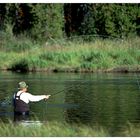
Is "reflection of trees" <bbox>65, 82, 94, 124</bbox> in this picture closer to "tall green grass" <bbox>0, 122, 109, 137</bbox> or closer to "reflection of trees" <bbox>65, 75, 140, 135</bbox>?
"reflection of trees" <bbox>65, 75, 140, 135</bbox>

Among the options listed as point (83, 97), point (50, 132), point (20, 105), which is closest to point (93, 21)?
point (83, 97)

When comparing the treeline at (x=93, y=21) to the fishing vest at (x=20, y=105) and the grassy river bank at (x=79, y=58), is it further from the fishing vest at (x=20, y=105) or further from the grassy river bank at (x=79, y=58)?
the fishing vest at (x=20, y=105)

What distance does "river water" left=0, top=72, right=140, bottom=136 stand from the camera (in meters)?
18.9

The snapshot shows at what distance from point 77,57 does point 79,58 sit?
0.16 m

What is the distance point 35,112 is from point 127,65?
18.0 metres

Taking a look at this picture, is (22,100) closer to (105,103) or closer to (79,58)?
(105,103)

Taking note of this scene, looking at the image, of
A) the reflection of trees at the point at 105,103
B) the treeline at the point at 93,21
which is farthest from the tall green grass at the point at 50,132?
the treeline at the point at 93,21

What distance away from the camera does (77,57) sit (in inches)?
1537

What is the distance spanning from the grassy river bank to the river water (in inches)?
87.8

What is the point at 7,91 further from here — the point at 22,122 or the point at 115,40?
the point at 115,40

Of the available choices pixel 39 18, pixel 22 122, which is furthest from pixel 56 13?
pixel 22 122

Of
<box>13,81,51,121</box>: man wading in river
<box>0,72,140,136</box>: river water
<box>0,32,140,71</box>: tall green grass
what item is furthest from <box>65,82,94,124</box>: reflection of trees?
<box>0,32,140,71</box>: tall green grass

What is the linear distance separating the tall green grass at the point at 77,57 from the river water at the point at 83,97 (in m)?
2.35

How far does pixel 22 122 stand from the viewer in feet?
58.1
